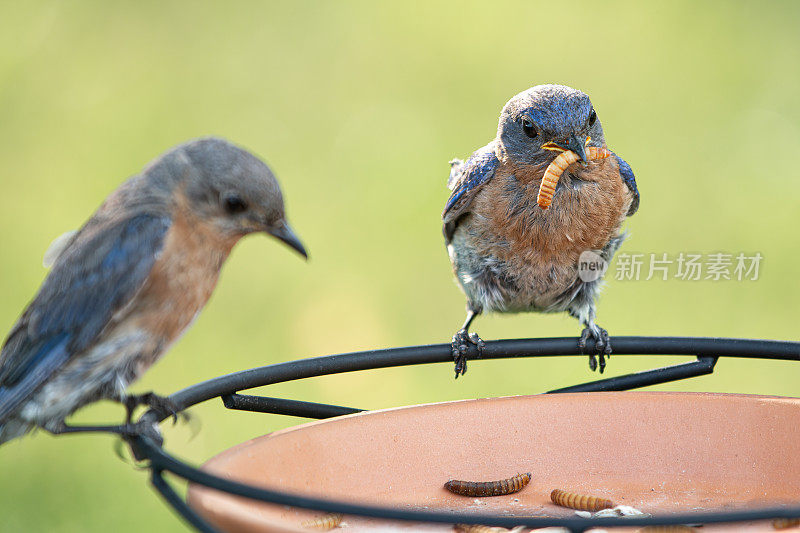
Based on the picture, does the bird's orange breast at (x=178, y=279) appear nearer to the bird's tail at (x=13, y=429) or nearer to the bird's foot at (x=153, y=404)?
the bird's foot at (x=153, y=404)

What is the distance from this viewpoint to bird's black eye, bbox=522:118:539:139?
4113 mm

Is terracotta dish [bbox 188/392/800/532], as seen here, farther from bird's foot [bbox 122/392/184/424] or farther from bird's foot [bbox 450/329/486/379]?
bird's foot [bbox 450/329/486/379]

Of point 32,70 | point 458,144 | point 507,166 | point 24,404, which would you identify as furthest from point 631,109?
point 24,404

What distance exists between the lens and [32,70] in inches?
291

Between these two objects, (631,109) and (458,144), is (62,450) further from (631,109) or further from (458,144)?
(631,109)

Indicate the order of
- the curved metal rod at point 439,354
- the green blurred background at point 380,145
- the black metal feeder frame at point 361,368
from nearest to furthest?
the black metal feeder frame at point 361,368 < the curved metal rod at point 439,354 < the green blurred background at point 380,145

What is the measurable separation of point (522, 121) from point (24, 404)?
2.23 meters

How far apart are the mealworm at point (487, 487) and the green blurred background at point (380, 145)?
3.34m

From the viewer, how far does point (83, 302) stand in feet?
9.04

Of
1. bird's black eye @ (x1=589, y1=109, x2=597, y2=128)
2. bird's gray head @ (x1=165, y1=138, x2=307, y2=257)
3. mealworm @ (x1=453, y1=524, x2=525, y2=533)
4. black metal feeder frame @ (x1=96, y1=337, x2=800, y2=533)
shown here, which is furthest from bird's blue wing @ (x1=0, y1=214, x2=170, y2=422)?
bird's black eye @ (x1=589, y1=109, x2=597, y2=128)

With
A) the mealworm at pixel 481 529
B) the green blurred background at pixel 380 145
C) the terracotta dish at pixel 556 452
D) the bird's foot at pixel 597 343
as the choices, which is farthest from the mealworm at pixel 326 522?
the green blurred background at pixel 380 145

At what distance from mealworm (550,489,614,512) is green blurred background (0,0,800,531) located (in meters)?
3.49

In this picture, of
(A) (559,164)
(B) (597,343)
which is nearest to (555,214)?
(A) (559,164)

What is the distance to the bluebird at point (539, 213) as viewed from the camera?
409 cm
